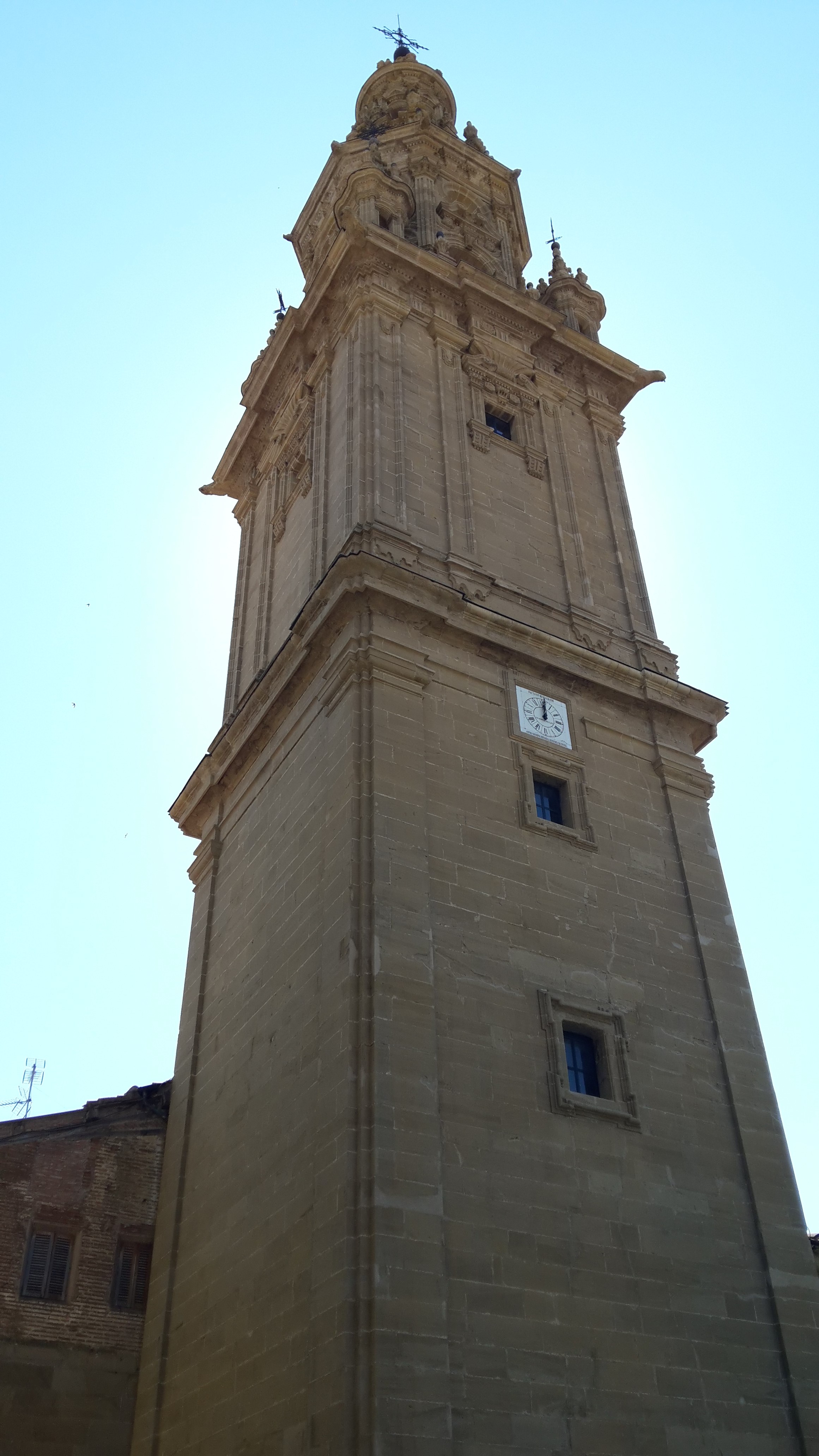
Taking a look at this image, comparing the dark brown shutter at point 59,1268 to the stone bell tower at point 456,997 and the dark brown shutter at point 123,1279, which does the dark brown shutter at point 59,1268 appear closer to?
the dark brown shutter at point 123,1279

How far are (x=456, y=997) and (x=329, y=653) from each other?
A: 644cm

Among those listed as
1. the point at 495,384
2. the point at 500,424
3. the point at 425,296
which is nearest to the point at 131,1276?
the point at 500,424

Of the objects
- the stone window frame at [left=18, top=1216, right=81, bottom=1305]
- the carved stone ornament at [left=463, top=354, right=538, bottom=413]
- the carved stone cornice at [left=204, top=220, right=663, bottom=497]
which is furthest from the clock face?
the stone window frame at [left=18, top=1216, right=81, bottom=1305]

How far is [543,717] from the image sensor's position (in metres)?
21.0

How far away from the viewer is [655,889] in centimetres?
2000

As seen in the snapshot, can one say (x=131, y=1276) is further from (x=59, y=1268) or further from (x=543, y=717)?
(x=543, y=717)

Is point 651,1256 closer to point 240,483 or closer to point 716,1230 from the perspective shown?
point 716,1230

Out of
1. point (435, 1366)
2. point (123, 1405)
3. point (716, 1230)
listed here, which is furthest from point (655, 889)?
point (123, 1405)

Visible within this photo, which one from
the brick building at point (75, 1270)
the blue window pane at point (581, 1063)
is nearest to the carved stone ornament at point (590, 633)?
the blue window pane at point (581, 1063)

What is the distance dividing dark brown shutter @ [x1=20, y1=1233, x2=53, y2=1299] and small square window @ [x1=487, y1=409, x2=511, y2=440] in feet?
56.8

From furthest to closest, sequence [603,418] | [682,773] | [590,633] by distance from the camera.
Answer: [603,418]
[590,633]
[682,773]

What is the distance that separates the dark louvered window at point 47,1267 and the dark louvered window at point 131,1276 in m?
0.79

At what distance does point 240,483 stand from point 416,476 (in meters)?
9.23

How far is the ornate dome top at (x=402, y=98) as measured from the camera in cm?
3634
